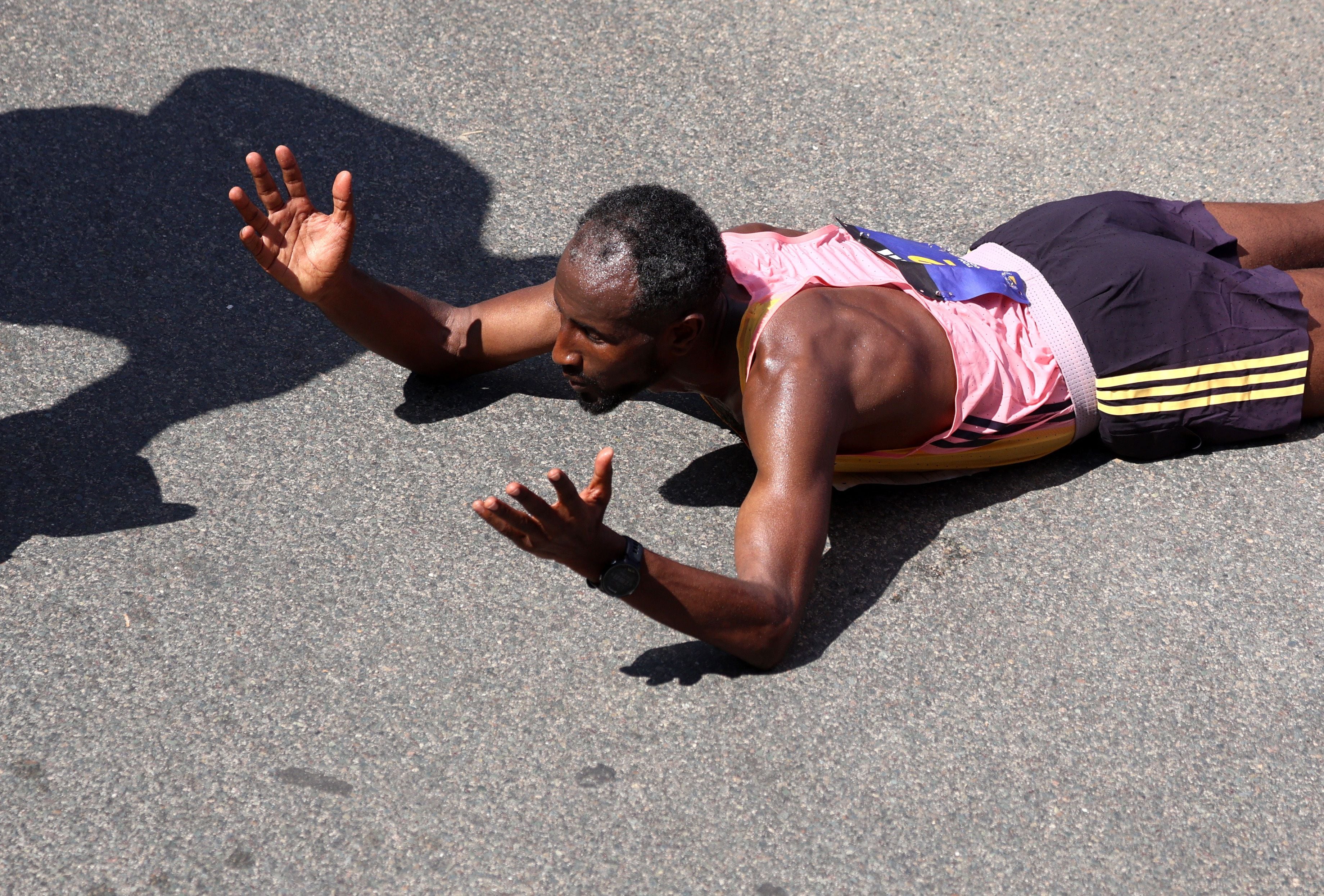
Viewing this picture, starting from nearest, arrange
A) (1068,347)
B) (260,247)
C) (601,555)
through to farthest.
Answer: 1. (601,555)
2. (260,247)
3. (1068,347)

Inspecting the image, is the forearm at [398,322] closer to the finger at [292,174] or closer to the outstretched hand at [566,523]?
the finger at [292,174]

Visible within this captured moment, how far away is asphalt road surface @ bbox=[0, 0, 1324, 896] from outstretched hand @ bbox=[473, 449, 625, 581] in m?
0.39

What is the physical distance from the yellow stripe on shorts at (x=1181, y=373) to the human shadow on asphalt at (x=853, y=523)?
24 cm

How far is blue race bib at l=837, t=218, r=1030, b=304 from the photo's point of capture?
9.01ft

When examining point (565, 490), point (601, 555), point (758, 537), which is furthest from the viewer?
point (758, 537)

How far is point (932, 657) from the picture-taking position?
7.91 feet

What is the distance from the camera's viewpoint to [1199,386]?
279cm

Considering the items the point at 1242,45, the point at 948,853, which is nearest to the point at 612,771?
the point at 948,853

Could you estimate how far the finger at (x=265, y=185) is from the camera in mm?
2604

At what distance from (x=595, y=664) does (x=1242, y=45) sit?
3.81m

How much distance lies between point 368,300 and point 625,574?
1.16 meters

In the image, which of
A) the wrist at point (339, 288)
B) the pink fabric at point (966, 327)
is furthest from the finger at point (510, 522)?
the wrist at point (339, 288)

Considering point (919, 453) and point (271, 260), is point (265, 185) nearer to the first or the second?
point (271, 260)

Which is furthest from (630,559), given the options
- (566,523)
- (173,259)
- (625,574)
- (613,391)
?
(173,259)
